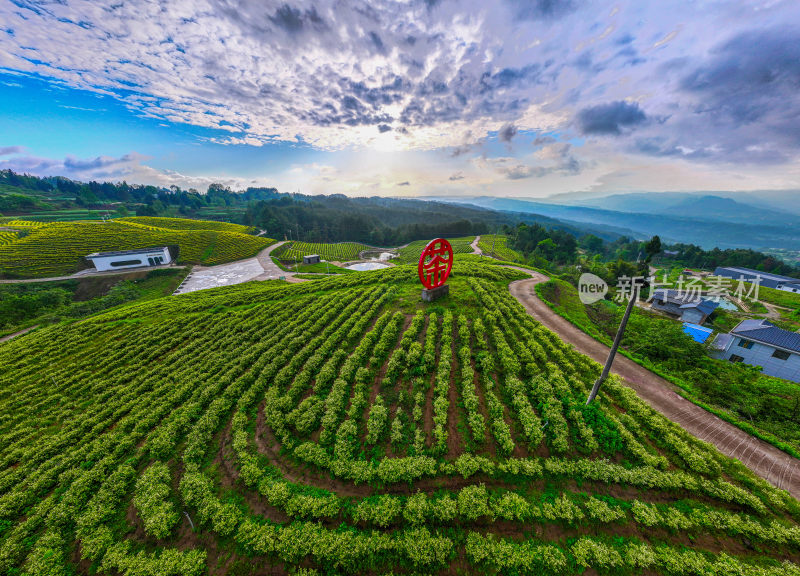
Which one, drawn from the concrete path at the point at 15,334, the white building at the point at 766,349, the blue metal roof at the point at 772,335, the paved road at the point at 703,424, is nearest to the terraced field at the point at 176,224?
the concrete path at the point at 15,334

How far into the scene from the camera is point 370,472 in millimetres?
11422

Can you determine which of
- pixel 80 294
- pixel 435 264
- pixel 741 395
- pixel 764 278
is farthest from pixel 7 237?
pixel 764 278

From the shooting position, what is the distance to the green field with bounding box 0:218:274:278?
172 feet

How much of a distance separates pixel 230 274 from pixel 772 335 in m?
84.6

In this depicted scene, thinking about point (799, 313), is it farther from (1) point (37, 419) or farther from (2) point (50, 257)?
(2) point (50, 257)

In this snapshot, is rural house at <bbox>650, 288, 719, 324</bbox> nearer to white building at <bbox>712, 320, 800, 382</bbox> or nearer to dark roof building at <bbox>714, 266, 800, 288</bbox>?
white building at <bbox>712, 320, 800, 382</bbox>

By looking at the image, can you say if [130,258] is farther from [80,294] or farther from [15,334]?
[15,334]

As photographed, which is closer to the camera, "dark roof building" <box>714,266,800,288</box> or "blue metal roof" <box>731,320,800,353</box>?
"blue metal roof" <box>731,320,800,353</box>

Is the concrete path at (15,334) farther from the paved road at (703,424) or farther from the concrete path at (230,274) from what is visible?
the paved road at (703,424)

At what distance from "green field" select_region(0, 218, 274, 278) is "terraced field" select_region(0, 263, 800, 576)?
5442 centimetres

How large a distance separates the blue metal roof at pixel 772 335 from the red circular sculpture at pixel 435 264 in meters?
32.0

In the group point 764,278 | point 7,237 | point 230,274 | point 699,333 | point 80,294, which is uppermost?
→ point 7,237

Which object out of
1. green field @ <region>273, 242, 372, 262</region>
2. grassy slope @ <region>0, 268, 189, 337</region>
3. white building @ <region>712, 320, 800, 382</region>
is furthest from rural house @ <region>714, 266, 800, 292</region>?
grassy slope @ <region>0, 268, 189, 337</region>

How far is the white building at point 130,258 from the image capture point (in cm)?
5690
